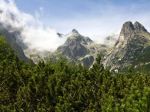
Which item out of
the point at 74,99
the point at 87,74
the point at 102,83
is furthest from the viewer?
the point at 87,74

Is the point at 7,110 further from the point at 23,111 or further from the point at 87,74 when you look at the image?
the point at 87,74

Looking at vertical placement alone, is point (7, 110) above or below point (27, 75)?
below

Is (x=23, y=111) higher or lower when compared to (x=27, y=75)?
lower

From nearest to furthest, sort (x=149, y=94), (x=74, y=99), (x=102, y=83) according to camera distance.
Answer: (x=149, y=94) < (x=74, y=99) < (x=102, y=83)

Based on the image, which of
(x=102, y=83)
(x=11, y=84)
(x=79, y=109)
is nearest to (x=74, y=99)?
(x=79, y=109)

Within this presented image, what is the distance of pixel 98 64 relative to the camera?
3265 inches

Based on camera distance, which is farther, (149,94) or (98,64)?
(98,64)

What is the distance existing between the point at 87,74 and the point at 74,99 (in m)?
11.6

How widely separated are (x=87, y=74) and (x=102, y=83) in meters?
6.20

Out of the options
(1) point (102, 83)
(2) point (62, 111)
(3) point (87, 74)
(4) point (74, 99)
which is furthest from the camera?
(3) point (87, 74)

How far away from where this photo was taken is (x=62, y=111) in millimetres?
63812

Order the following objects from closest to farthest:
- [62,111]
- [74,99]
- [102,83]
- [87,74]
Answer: [62,111]
[74,99]
[102,83]
[87,74]

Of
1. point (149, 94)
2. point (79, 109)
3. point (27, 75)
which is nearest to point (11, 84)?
point (27, 75)

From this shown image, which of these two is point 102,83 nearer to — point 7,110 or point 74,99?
point 74,99
